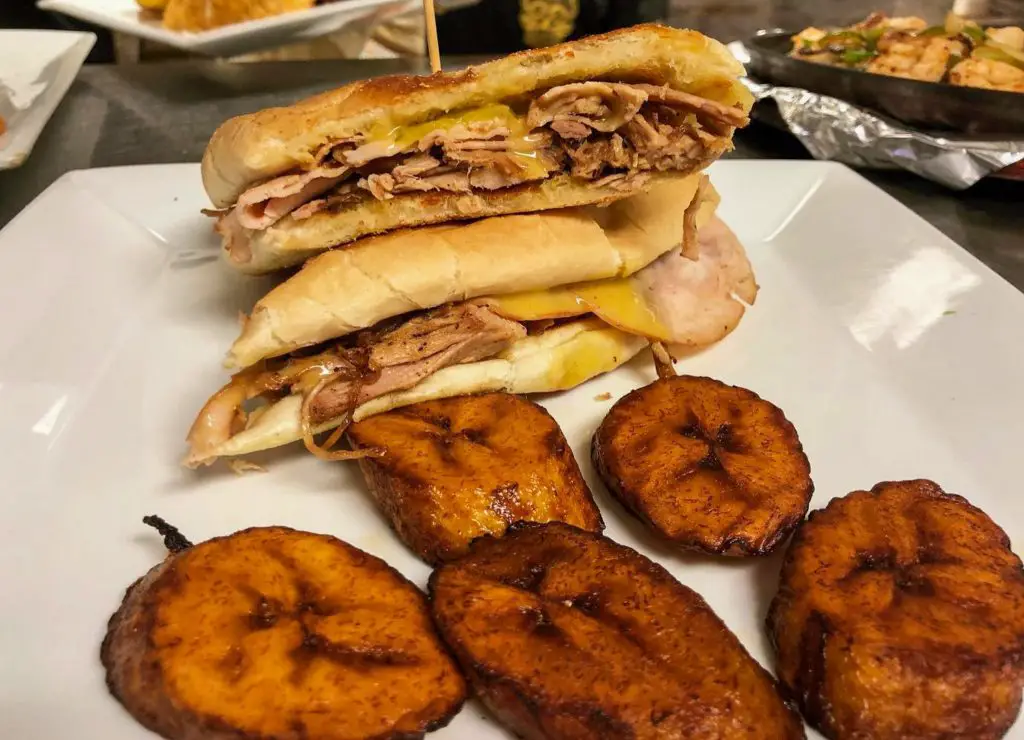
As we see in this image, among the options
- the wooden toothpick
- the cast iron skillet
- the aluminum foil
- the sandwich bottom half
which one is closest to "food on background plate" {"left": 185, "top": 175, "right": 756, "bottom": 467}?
the sandwich bottom half

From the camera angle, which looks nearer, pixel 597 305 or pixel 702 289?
pixel 597 305

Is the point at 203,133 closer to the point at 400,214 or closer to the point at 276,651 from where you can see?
the point at 400,214

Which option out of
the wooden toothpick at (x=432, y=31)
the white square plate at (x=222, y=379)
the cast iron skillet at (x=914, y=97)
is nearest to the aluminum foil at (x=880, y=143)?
the cast iron skillet at (x=914, y=97)

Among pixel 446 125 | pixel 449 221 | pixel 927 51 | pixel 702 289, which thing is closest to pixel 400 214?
pixel 449 221

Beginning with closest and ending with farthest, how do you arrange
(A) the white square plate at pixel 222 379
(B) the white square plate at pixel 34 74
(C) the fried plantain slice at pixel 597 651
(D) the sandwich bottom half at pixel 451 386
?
(C) the fried plantain slice at pixel 597 651 → (A) the white square plate at pixel 222 379 → (D) the sandwich bottom half at pixel 451 386 → (B) the white square plate at pixel 34 74

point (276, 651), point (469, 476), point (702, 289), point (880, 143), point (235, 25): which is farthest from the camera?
point (235, 25)

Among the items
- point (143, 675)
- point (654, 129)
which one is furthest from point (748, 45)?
point (143, 675)

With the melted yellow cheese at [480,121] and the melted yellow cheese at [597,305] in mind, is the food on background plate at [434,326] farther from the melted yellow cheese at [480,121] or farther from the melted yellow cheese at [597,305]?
the melted yellow cheese at [480,121]

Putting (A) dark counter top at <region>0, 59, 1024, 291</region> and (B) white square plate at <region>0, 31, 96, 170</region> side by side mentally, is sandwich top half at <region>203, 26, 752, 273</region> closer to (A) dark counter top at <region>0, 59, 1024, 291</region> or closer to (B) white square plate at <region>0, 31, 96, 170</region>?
(A) dark counter top at <region>0, 59, 1024, 291</region>

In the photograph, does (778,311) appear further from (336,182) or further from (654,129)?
(336,182)
